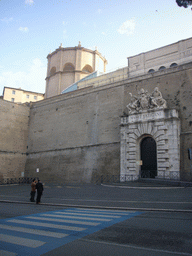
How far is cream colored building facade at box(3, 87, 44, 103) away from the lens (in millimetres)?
49812

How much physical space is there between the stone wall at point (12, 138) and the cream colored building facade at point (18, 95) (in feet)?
55.3

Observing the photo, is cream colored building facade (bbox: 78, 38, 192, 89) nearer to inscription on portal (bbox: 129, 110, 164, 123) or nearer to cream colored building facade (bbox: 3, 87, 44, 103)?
inscription on portal (bbox: 129, 110, 164, 123)

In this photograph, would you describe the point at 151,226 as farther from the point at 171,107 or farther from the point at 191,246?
the point at 171,107

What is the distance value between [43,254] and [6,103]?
107ft

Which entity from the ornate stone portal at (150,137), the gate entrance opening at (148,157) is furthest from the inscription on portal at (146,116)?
the gate entrance opening at (148,157)

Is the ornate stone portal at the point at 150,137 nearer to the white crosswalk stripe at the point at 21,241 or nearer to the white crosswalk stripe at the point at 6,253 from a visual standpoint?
the white crosswalk stripe at the point at 21,241

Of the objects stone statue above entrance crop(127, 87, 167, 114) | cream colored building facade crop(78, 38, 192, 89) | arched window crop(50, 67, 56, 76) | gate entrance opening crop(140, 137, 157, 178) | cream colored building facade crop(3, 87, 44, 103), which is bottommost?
gate entrance opening crop(140, 137, 157, 178)

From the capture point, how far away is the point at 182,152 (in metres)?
19.1

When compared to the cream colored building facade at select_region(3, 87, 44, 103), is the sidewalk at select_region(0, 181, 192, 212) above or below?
below

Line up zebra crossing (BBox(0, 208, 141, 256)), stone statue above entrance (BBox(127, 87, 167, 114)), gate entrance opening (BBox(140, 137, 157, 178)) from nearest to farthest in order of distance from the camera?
zebra crossing (BBox(0, 208, 141, 256)) → gate entrance opening (BBox(140, 137, 157, 178)) → stone statue above entrance (BBox(127, 87, 167, 114))

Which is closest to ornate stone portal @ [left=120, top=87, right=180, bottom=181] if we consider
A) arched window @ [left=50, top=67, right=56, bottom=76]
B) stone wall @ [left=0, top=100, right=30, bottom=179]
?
stone wall @ [left=0, top=100, right=30, bottom=179]

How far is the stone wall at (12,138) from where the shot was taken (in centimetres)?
3186

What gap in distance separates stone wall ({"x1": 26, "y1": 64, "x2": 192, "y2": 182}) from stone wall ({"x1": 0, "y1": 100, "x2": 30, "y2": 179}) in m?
1.15

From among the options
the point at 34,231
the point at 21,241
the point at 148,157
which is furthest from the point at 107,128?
the point at 21,241
